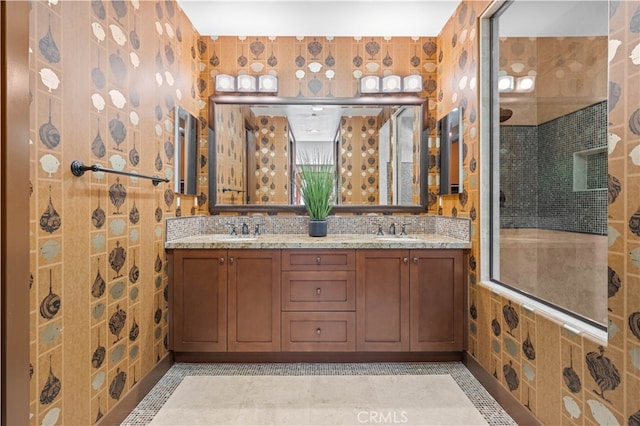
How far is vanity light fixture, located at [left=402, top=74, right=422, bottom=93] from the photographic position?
2789 mm

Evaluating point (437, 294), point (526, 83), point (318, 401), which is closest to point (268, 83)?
point (526, 83)

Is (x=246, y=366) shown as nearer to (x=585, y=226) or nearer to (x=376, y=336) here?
(x=376, y=336)

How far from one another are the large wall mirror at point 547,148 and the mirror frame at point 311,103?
2.39ft

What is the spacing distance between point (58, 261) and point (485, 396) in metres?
2.21

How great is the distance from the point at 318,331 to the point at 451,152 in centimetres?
157

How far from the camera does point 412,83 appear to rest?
2791mm

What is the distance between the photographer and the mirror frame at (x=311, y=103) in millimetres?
2812

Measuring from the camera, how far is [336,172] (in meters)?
2.80

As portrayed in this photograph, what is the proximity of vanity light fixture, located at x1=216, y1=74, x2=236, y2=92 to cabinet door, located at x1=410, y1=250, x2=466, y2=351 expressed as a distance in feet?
6.38

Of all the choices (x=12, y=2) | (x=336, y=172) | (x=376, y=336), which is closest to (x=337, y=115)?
(x=336, y=172)

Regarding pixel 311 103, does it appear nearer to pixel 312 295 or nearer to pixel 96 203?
pixel 312 295

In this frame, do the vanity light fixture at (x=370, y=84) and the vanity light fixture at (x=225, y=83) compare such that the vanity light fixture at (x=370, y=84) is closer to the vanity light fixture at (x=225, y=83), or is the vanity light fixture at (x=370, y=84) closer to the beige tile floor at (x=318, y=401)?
the vanity light fixture at (x=225, y=83)

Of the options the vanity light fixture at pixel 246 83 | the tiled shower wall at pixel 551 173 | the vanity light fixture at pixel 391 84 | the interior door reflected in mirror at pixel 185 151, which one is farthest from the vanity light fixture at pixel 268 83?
the tiled shower wall at pixel 551 173

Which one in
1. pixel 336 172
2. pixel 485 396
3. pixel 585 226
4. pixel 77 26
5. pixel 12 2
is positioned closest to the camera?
pixel 12 2
